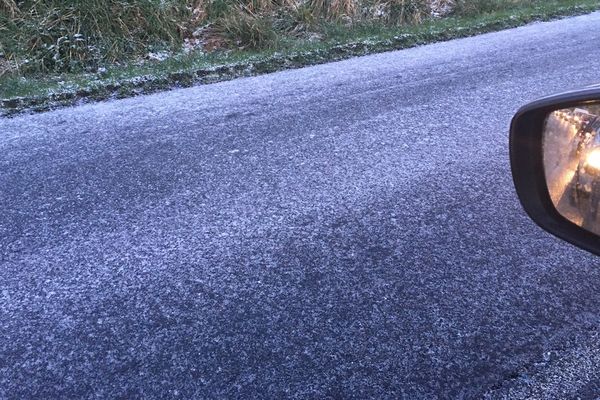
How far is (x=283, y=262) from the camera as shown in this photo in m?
2.66

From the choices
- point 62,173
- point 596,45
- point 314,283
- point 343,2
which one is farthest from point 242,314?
point 343,2

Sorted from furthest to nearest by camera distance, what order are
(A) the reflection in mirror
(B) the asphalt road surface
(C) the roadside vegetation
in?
(C) the roadside vegetation < (B) the asphalt road surface < (A) the reflection in mirror

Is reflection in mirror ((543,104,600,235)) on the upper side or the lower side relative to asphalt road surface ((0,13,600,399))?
upper

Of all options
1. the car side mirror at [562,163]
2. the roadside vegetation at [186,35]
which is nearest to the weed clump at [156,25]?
the roadside vegetation at [186,35]

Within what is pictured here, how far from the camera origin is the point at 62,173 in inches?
144

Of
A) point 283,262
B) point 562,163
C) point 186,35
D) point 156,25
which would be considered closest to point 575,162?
point 562,163

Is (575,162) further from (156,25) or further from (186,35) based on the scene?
(186,35)

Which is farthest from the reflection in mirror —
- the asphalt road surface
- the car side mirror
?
the asphalt road surface

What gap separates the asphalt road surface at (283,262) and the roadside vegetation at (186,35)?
141cm

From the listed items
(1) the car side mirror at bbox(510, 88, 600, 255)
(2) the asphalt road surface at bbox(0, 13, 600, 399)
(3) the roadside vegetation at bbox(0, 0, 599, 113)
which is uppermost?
(1) the car side mirror at bbox(510, 88, 600, 255)

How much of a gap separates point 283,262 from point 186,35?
588 cm

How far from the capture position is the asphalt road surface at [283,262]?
2.01 metres

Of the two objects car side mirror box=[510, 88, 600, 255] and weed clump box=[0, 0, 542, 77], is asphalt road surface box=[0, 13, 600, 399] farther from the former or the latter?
weed clump box=[0, 0, 542, 77]

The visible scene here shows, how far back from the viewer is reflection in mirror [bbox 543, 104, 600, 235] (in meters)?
1.20
